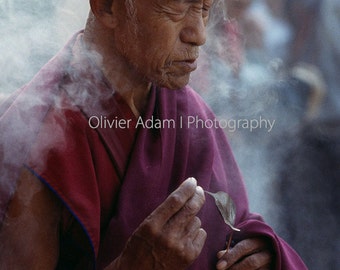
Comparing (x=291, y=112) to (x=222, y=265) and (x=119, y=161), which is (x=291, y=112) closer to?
(x=222, y=265)

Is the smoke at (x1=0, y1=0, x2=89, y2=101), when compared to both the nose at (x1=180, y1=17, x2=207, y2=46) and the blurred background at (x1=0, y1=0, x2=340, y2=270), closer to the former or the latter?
the nose at (x1=180, y1=17, x2=207, y2=46)

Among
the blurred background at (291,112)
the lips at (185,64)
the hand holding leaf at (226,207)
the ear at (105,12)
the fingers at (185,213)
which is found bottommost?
the blurred background at (291,112)

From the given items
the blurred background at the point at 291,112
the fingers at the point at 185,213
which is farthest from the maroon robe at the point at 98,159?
the blurred background at the point at 291,112

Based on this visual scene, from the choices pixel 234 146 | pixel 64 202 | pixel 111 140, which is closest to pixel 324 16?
pixel 234 146

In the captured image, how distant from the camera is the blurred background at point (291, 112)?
415cm

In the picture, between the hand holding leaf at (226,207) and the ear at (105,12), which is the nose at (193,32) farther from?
the hand holding leaf at (226,207)

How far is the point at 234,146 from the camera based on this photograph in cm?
407

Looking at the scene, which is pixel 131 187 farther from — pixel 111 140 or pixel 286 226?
pixel 286 226

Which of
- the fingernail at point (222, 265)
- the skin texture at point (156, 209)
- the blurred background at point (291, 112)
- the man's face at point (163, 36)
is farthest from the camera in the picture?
the blurred background at point (291, 112)

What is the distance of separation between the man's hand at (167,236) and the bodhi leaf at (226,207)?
0.95 feet

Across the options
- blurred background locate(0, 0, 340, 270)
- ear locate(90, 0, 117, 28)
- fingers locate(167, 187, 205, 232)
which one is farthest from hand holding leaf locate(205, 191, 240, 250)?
blurred background locate(0, 0, 340, 270)

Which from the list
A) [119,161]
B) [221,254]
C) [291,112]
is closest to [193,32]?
[119,161]

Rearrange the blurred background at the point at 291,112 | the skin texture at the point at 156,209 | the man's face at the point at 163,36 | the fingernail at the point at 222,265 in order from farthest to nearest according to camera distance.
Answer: the blurred background at the point at 291,112 → the fingernail at the point at 222,265 → the man's face at the point at 163,36 → the skin texture at the point at 156,209

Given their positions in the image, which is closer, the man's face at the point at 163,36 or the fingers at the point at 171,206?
the fingers at the point at 171,206
